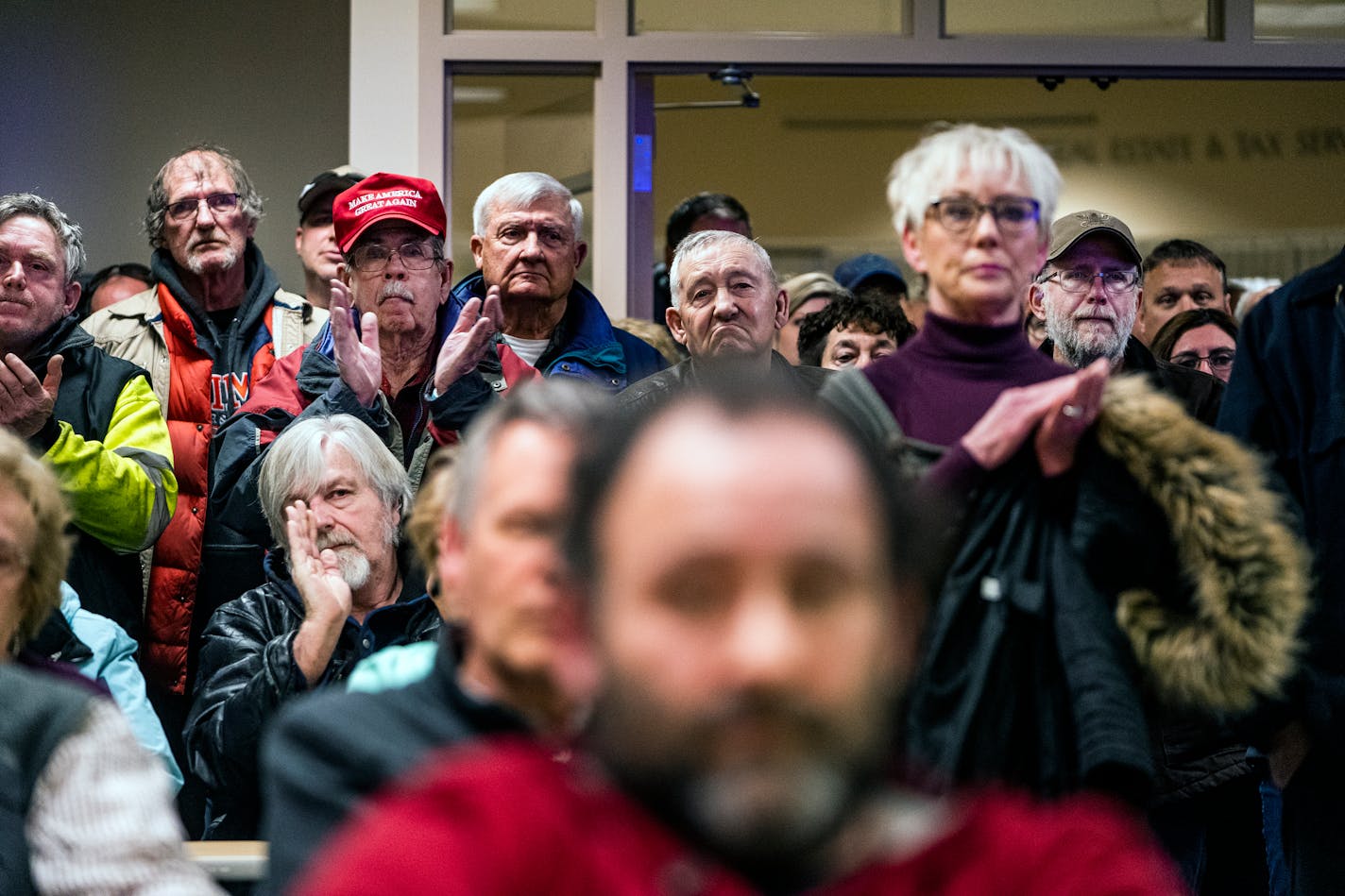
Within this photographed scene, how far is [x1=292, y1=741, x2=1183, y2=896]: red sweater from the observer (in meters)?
1.03

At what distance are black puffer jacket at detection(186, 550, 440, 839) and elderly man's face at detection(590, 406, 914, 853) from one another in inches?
87.2

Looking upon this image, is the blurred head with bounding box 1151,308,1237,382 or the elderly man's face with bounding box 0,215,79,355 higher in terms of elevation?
the elderly man's face with bounding box 0,215,79,355

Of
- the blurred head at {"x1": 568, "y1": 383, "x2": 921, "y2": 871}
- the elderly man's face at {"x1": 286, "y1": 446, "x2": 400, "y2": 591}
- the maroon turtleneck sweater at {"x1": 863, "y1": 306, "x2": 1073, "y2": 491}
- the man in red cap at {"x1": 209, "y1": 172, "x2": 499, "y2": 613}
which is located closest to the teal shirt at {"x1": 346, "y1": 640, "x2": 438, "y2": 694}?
the maroon turtleneck sweater at {"x1": 863, "y1": 306, "x2": 1073, "y2": 491}

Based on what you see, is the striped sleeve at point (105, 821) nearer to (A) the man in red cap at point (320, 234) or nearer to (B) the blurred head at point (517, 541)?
(B) the blurred head at point (517, 541)

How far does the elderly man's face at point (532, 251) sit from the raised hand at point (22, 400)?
1.09m

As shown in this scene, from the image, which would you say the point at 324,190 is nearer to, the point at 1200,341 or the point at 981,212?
the point at 1200,341

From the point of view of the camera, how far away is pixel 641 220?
5.88m

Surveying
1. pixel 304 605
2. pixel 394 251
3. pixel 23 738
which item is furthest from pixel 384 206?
pixel 23 738

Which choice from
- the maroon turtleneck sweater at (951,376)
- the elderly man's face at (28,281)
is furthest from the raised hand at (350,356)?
the maroon turtleneck sweater at (951,376)

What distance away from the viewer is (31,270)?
393 centimetres

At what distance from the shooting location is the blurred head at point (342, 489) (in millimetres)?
3418

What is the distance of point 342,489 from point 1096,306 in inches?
63.4

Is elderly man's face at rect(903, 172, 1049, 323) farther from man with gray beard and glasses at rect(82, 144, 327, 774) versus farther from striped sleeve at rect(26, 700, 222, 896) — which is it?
man with gray beard and glasses at rect(82, 144, 327, 774)

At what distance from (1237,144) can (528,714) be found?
863cm
